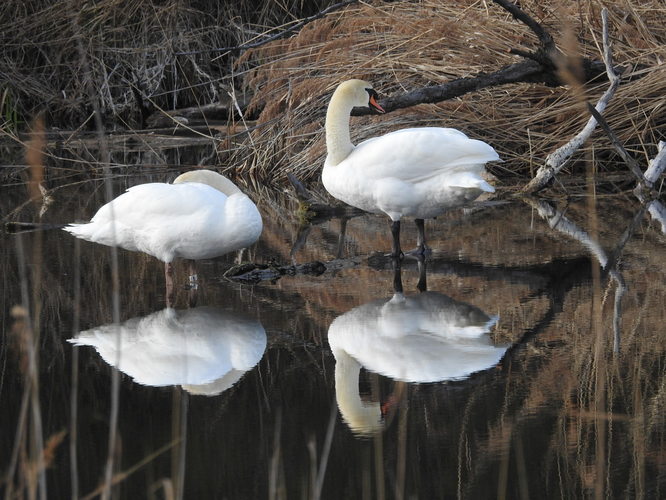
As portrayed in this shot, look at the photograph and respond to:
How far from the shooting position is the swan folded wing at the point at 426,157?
6277 millimetres

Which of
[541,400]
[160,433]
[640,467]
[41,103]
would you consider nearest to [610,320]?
[541,400]

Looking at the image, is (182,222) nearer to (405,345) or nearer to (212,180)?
(212,180)

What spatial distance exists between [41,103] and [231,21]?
9.84 feet

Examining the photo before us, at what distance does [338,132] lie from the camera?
6.76 m

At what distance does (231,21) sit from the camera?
48.8ft

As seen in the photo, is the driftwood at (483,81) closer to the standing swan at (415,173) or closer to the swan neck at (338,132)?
the swan neck at (338,132)

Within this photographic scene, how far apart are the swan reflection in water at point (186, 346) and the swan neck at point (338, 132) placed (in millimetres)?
1686

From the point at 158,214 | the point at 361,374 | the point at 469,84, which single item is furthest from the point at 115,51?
the point at 361,374

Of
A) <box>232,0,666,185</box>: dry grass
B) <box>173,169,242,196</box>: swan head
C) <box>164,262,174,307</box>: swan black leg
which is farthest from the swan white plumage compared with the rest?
<box>232,0,666,185</box>: dry grass

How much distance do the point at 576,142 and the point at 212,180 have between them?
3527mm

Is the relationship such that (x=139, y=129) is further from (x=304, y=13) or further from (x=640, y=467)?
(x=640, y=467)

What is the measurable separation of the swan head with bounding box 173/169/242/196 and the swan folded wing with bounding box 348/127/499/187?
2.66 ft

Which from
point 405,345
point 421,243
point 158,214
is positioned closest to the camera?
point 405,345

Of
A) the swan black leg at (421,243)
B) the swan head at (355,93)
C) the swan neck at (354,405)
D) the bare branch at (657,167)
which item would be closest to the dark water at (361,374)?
the swan neck at (354,405)
